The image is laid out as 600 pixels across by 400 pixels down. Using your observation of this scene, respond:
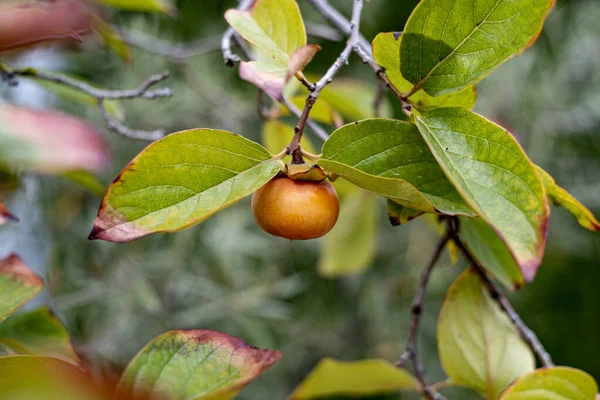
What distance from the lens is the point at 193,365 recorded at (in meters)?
0.44

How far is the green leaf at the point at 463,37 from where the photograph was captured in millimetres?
434

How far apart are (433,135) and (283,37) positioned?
181 mm

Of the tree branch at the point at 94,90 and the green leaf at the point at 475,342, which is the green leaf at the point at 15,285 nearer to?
the tree branch at the point at 94,90

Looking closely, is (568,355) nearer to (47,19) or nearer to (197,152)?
(197,152)

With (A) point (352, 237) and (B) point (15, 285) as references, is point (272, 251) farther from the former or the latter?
(B) point (15, 285)

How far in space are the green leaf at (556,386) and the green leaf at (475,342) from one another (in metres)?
0.13

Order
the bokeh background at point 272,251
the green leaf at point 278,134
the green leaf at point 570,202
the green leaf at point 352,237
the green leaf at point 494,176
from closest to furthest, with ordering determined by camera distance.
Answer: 1. the green leaf at point 494,176
2. the green leaf at point 570,202
3. the green leaf at point 278,134
4. the green leaf at point 352,237
5. the bokeh background at point 272,251

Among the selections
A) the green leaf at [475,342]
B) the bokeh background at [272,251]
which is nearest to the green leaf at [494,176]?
the green leaf at [475,342]

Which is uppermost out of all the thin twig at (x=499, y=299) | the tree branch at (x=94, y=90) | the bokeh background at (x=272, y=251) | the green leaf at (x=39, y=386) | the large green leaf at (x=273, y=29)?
the large green leaf at (x=273, y=29)

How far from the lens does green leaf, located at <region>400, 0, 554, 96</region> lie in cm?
43

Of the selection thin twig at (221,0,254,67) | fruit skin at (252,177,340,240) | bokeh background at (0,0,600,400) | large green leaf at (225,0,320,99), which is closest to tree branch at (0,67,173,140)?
thin twig at (221,0,254,67)

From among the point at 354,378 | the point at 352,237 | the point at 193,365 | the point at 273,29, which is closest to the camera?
the point at 193,365

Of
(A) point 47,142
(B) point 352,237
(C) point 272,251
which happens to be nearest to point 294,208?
(A) point 47,142

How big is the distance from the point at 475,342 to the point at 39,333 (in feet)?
1.63
